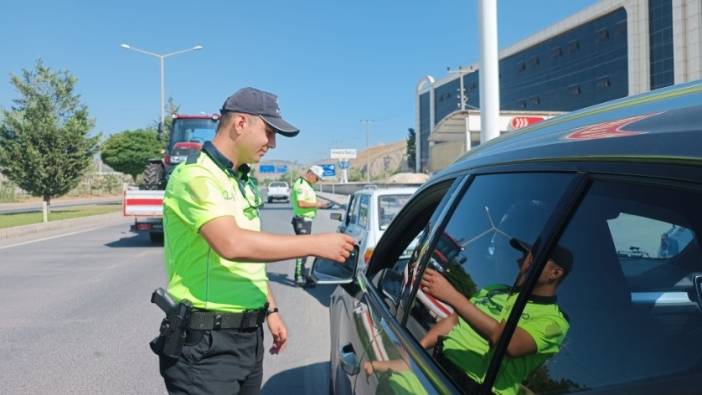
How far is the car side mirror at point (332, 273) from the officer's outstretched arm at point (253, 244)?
21.5 inches

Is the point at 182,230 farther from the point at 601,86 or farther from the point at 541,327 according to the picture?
the point at 601,86

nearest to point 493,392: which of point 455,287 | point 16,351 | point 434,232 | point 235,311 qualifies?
point 455,287

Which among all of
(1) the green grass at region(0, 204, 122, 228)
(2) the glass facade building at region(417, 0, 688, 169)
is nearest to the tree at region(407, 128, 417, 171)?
(2) the glass facade building at region(417, 0, 688, 169)

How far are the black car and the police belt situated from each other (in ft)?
2.41

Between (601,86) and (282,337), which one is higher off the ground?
(601,86)

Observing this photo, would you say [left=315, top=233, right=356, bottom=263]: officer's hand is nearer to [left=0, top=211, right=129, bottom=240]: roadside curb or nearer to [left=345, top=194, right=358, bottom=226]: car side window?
[left=345, top=194, right=358, bottom=226]: car side window

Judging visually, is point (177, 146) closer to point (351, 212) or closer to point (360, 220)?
point (351, 212)

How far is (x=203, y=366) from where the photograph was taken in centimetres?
223

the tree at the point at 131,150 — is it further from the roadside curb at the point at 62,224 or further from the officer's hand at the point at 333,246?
the officer's hand at the point at 333,246

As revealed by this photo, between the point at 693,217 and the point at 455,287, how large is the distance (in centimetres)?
82

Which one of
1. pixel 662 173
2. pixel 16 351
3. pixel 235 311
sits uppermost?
pixel 662 173

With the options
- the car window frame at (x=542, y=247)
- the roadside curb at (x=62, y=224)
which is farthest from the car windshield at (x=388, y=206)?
the roadside curb at (x=62, y=224)

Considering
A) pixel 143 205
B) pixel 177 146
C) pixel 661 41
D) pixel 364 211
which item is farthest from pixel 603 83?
pixel 364 211

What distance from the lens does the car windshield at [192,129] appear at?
15.5 metres
